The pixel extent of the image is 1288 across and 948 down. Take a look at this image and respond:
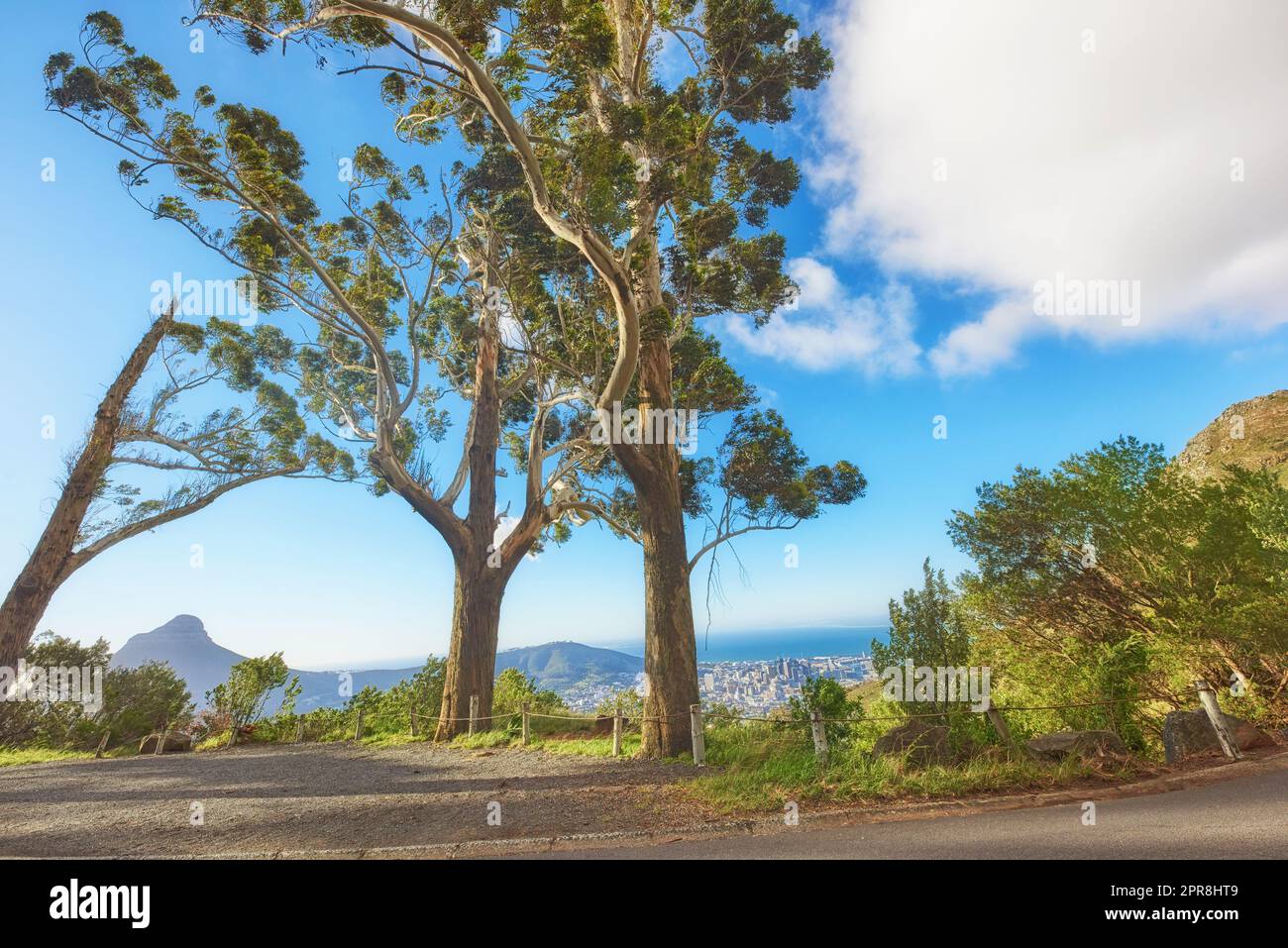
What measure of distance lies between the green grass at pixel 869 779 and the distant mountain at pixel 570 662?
91.3m

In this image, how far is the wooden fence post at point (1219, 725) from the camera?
23.2 ft

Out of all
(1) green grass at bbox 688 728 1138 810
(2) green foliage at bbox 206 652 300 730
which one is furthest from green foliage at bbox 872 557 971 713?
(2) green foliage at bbox 206 652 300 730

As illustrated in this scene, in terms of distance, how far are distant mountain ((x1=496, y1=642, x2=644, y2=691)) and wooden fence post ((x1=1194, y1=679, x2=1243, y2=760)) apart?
9201 cm

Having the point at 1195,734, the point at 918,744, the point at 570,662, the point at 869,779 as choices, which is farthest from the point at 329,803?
the point at 570,662

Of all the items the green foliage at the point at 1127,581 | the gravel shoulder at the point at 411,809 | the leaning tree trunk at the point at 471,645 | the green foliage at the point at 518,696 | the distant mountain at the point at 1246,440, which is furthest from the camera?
the distant mountain at the point at 1246,440

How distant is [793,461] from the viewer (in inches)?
577

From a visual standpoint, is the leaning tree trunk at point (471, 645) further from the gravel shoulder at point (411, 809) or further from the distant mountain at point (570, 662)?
the distant mountain at point (570, 662)

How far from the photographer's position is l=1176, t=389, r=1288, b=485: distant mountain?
30.1 meters

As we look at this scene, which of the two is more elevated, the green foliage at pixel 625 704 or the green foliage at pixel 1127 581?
the green foliage at pixel 1127 581

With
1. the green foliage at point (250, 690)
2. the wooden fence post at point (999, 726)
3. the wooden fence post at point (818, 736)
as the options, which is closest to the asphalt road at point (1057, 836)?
the wooden fence post at point (999, 726)

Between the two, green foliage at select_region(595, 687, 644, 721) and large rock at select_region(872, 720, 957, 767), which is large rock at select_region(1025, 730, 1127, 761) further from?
green foliage at select_region(595, 687, 644, 721)
